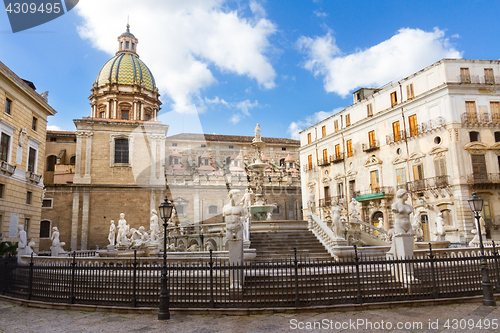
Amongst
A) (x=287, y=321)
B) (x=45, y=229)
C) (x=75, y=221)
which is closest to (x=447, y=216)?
(x=287, y=321)

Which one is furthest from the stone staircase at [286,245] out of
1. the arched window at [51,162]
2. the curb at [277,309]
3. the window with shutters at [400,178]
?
the arched window at [51,162]

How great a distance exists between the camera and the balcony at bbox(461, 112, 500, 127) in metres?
25.0

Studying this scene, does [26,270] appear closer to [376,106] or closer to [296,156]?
[376,106]

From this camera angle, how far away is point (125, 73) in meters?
43.8

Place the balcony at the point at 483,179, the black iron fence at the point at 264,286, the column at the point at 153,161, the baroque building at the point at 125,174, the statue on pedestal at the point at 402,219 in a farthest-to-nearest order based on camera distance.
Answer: the column at the point at 153,161
the baroque building at the point at 125,174
the balcony at the point at 483,179
the statue on pedestal at the point at 402,219
the black iron fence at the point at 264,286

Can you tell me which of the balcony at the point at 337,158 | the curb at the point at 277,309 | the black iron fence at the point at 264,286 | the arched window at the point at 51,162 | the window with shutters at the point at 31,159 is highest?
the arched window at the point at 51,162

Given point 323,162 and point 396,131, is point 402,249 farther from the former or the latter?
point 323,162

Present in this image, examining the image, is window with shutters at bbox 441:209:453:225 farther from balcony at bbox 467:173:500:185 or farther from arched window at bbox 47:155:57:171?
arched window at bbox 47:155:57:171

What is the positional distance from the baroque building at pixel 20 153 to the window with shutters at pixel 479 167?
96.6 ft

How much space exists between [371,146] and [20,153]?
87.2 ft

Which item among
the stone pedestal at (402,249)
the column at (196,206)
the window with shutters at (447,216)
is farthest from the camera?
the column at (196,206)

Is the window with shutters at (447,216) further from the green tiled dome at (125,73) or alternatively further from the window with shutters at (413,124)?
the green tiled dome at (125,73)

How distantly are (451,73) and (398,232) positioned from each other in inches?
812

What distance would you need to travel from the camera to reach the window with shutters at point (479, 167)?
24.5 metres
